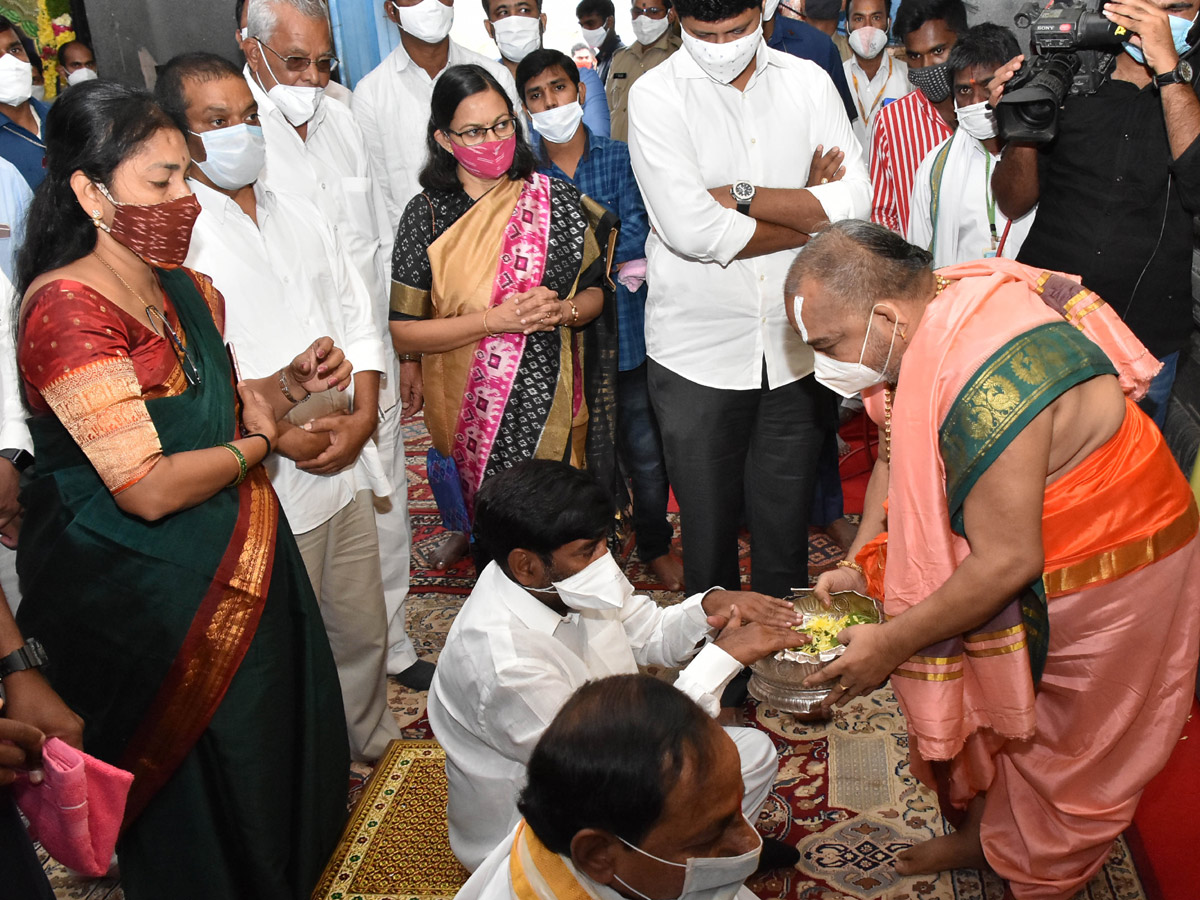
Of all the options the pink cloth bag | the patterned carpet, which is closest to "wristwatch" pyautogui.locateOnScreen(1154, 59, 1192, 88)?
the patterned carpet

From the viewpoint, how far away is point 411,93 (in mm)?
3742

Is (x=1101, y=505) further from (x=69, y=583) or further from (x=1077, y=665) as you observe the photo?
(x=69, y=583)

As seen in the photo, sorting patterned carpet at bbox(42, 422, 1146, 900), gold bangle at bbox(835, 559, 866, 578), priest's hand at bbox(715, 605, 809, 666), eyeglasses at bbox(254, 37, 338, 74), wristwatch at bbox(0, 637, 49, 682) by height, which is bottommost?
patterned carpet at bbox(42, 422, 1146, 900)

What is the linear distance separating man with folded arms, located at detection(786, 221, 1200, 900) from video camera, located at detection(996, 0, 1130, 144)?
2.97ft

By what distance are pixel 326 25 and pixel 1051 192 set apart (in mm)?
2194

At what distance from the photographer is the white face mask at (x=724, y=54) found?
2.66m

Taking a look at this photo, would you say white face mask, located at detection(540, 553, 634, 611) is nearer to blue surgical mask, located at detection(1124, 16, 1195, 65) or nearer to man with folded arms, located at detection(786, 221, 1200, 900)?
man with folded arms, located at detection(786, 221, 1200, 900)

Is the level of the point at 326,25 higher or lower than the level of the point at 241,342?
higher

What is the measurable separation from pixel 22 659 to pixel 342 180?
194cm

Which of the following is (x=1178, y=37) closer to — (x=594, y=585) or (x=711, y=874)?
(x=594, y=585)

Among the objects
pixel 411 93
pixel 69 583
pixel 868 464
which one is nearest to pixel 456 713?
pixel 69 583

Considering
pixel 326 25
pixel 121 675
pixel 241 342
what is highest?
pixel 326 25

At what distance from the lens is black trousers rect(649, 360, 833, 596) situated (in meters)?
2.86

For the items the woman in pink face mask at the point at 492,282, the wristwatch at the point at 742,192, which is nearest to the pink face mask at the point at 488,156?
the woman in pink face mask at the point at 492,282
